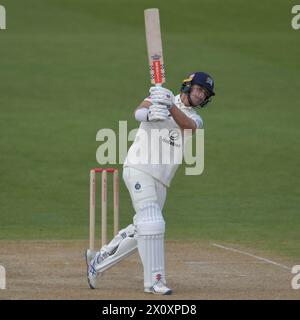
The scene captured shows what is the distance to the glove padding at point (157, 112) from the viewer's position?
333 inches

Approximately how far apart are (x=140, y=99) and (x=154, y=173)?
564 inches

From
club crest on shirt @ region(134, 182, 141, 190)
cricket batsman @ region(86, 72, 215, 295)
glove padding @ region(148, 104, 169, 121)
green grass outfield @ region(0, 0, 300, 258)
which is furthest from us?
green grass outfield @ region(0, 0, 300, 258)

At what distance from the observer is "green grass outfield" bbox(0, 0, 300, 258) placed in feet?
48.9

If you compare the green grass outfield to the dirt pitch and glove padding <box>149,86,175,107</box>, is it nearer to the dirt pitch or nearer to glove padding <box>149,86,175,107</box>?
the dirt pitch

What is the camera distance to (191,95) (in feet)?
29.5

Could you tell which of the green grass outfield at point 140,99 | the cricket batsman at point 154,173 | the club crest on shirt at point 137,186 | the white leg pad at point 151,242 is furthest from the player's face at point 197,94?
the green grass outfield at point 140,99

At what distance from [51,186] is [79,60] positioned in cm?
1057

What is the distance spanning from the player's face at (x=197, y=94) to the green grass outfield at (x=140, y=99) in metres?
3.29

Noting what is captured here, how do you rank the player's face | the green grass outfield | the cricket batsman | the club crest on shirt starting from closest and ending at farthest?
1. the cricket batsman
2. the club crest on shirt
3. the player's face
4. the green grass outfield

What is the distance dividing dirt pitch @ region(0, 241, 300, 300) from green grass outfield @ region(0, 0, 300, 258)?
0.88 metres

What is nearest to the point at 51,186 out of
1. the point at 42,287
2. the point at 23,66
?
the point at 42,287

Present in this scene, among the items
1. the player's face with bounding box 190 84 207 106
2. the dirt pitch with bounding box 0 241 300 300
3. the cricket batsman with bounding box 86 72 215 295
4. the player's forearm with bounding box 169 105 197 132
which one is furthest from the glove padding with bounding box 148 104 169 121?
the dirt pitch with bounding box 0 241 300 300

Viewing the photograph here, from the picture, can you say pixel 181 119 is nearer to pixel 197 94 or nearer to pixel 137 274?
pixel 197 94

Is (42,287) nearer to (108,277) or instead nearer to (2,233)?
(108,277)
